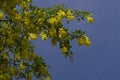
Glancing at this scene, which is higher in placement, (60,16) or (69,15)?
(69,15)

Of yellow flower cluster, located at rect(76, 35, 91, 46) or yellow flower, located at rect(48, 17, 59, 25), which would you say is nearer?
yellow flower, located at rect(48, 17, 59, 25)

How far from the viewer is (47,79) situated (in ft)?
52.0

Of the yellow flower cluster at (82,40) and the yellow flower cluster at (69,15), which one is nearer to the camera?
the yellow flower cluster at (82,40)

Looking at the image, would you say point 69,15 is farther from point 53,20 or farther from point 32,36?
point 32,36

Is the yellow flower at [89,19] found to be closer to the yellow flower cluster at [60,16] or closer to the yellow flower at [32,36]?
the yellow flower cluster at [60,16]

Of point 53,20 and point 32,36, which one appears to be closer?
point 53,20

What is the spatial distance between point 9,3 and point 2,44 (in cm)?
207

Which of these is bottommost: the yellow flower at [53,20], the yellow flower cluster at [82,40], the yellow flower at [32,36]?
the yellow flower cluster at [82,40]

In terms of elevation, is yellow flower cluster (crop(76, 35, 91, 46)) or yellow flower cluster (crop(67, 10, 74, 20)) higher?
yellow flower cluster (crop(67, 10, 74, 20))

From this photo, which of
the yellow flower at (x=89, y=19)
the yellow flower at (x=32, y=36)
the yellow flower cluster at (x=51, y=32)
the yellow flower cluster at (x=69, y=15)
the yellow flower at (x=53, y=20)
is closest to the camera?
the yellow flower at (x=53, y=20)

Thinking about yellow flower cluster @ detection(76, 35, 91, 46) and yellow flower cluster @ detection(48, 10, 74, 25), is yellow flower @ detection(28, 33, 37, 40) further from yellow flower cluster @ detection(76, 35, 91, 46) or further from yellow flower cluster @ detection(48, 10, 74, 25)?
yellow flower cluster @ detection(76, 35, 91, 46)

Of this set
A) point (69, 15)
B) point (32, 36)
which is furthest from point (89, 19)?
point (32, 36)

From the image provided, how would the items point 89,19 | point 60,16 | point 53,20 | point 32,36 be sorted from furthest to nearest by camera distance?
point 32,36
point 89,19
point 60,16
point 53,20

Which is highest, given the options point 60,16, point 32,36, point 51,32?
point 60,16
